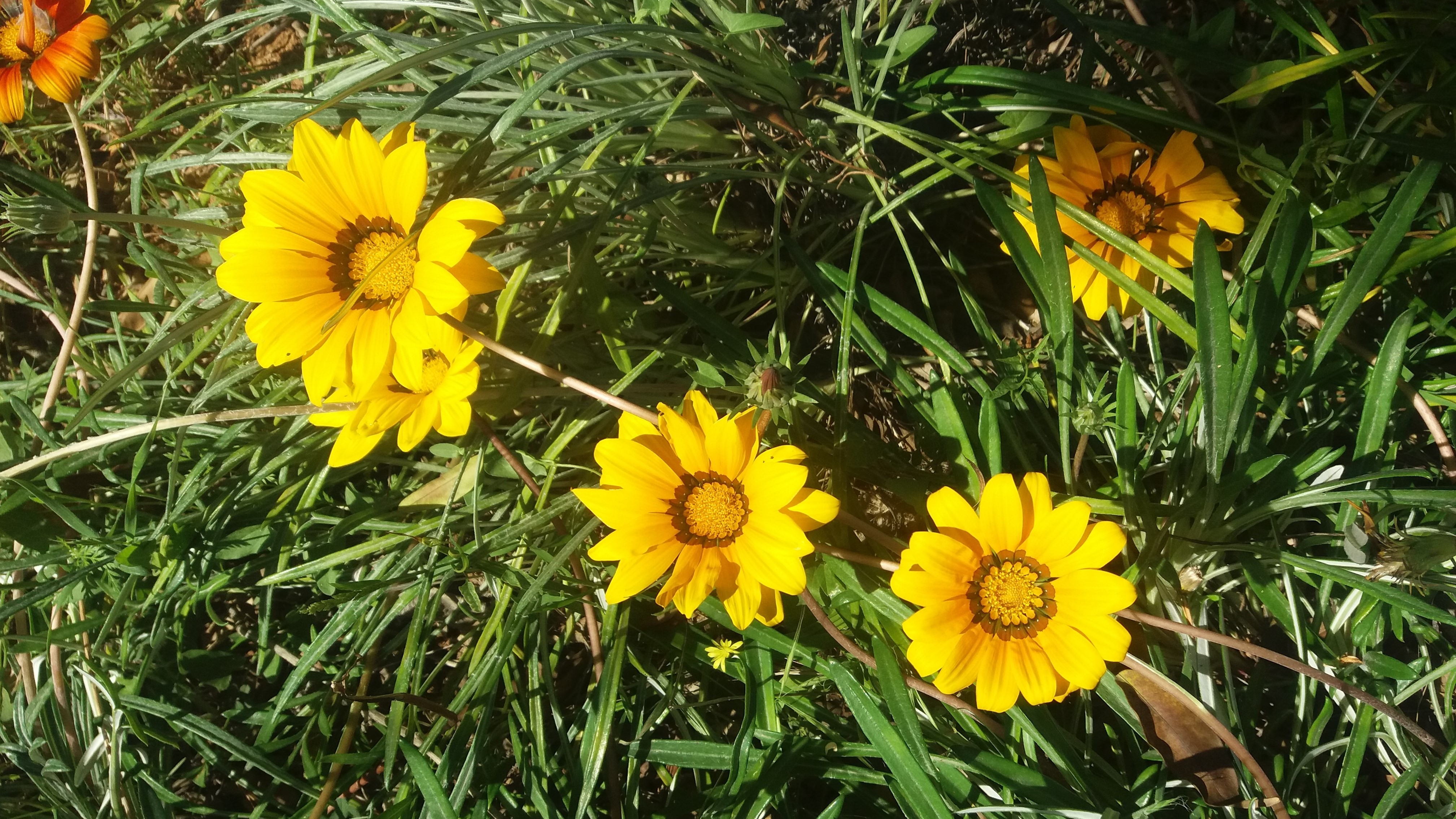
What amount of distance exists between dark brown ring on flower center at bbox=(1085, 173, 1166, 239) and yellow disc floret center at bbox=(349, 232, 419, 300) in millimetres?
1243

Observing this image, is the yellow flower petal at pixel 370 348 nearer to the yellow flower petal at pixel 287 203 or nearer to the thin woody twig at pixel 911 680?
the yellow flower petal at pixel 287 203

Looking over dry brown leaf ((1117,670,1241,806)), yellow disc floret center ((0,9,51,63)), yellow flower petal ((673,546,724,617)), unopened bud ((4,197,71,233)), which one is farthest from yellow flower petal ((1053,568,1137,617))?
yellow disc floret center ((0,9,51,63))

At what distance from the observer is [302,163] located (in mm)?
1244

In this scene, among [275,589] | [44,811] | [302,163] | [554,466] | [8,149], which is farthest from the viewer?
[8,149]

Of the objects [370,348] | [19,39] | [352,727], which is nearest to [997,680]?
[370,348]

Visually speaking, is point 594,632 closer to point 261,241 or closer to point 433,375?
point 433,375

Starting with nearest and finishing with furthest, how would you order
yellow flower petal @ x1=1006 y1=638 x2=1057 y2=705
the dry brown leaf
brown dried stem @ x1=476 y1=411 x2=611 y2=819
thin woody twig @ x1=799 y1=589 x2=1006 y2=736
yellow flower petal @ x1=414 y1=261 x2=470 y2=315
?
yellow flower petal @ x1=414 y1=261 x2=470 y2=315 < yellow flower petal @ x1=1006 y1=638 x2=1057 y2=705 < thin woody twig @ x1=799 y1=589 x2=1006 y2=736 < the dry brown leaf < brown dried stem @ x1=476 y1=411 x2=611 y2=819

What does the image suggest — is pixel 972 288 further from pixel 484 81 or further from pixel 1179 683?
pixel 484 81

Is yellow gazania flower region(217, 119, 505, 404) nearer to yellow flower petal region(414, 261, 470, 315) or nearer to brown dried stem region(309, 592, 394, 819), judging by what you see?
yellow flower petal region(414, 261, 470, 315)

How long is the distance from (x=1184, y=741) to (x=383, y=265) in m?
1.62

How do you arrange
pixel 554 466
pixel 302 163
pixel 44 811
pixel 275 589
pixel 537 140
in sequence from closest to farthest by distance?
pixel 302 163, pixel 537 140, pixel 554 466, pixel 44 811, pixel 275 589

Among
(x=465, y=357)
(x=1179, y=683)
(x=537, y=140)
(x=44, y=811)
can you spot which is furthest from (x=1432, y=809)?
(x=44, y=811)

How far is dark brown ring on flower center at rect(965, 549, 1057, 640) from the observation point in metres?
1.31

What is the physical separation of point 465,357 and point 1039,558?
1.01 meters
